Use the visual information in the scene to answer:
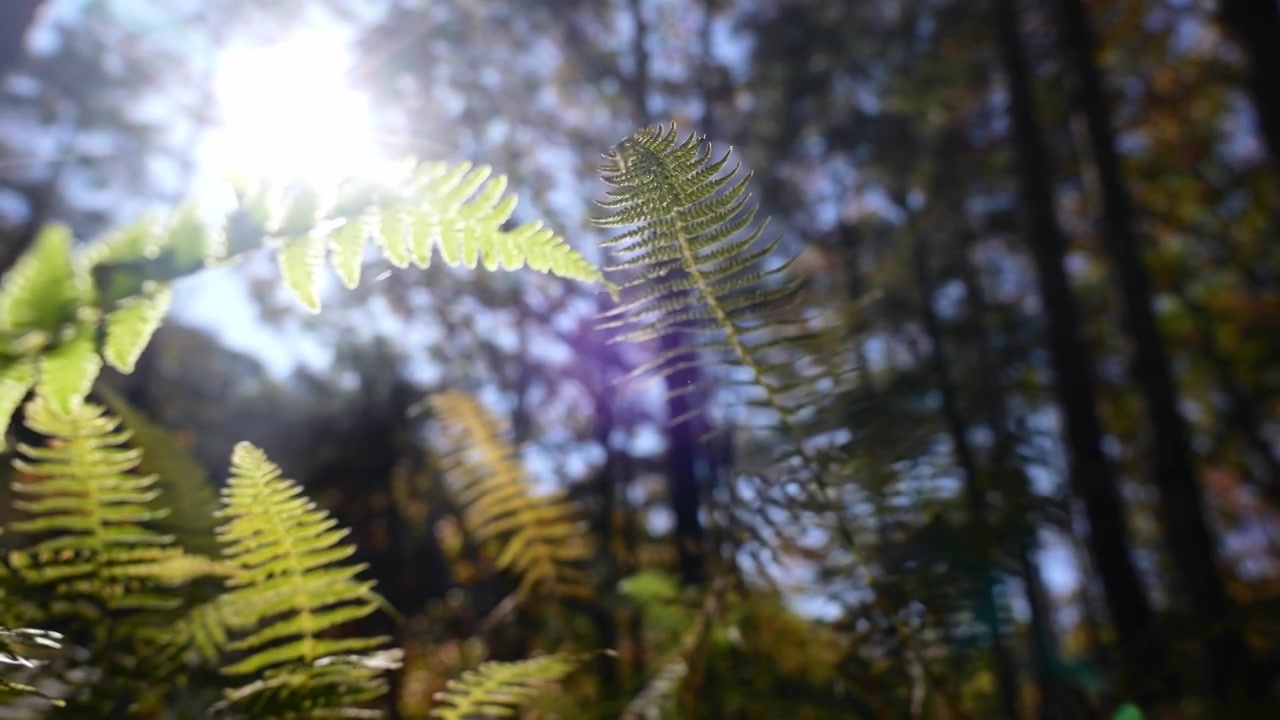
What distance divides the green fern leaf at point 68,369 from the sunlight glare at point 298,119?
0.15 m

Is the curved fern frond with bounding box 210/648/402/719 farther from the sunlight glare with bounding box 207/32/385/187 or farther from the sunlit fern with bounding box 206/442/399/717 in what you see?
the sunlight glare with bounding box 207/32/385/187

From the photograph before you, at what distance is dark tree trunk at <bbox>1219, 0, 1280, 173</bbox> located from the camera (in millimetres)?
3713

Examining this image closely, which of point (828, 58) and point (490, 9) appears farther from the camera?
point (828, 58)

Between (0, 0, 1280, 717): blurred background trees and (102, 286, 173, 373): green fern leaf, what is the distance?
0.40 meters

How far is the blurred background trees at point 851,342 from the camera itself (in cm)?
128

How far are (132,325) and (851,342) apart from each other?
1045 mm

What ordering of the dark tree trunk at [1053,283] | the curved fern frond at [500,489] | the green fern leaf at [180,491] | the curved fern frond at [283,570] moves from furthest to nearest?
the dark tree trunk at [1053,283] → the curved fern frond at [500,489] → the green fern leaf at [180,491] → the curved fern frond at [283,570]

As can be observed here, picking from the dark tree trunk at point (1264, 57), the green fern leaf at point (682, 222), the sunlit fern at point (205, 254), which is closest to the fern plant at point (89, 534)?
the sunlit fern at point (205, 254)

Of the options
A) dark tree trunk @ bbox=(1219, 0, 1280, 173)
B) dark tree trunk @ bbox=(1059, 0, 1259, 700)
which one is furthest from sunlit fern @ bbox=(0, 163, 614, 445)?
dark tree trunk @ bbox=(1219, 0, 1280, 173)

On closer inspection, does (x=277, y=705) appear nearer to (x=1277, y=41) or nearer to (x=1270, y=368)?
(x=1277, y=41)

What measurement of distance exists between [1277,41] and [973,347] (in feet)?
33.0

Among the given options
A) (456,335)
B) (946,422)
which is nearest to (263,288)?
(456,335)

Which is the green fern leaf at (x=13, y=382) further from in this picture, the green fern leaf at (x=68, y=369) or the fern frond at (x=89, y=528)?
the fern frond at (x=89, y=528)

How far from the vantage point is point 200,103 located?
11422 millimetres
